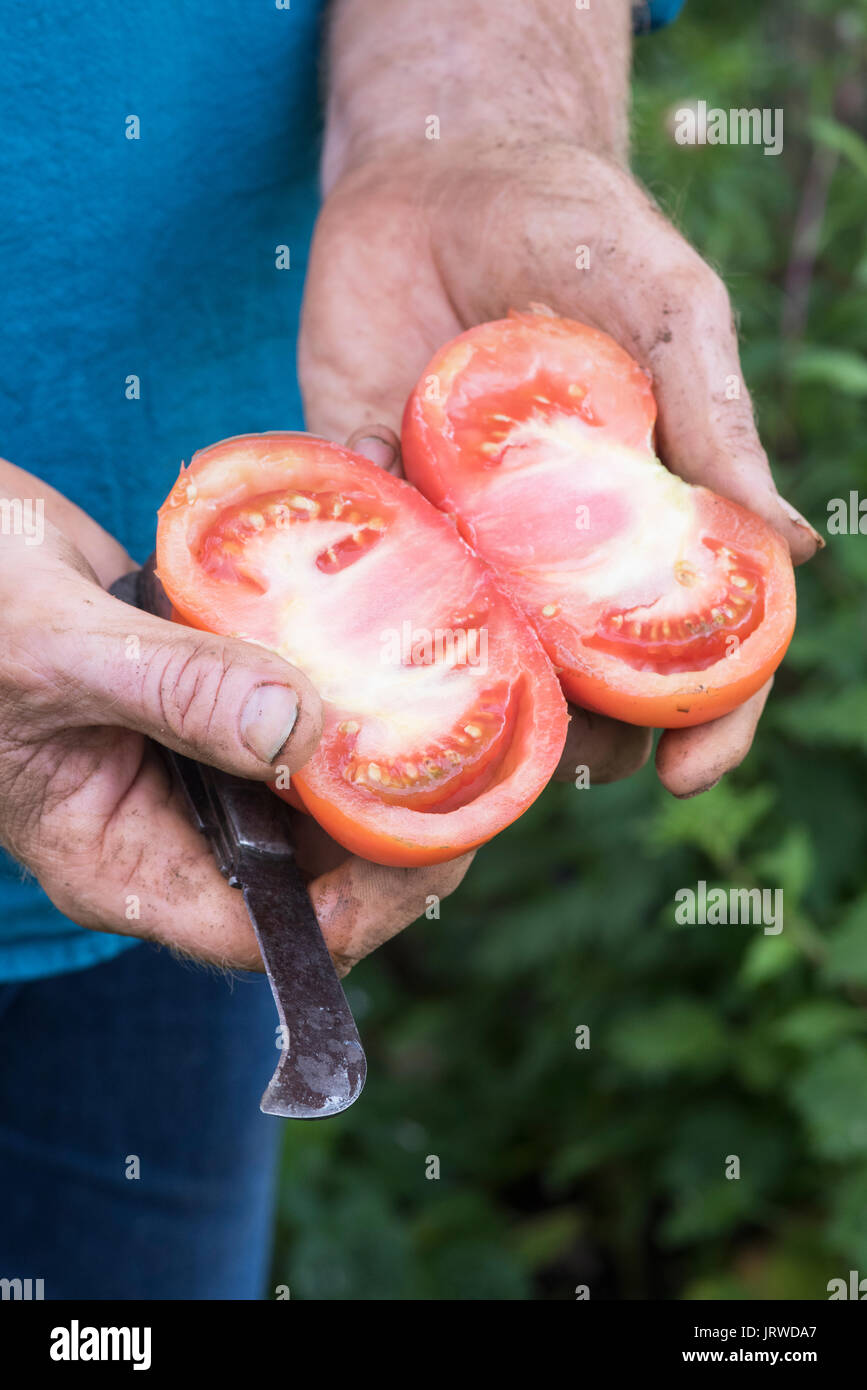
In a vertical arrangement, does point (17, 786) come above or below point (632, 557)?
below

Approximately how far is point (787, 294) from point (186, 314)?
2067mm

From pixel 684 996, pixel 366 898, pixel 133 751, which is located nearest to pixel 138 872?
pixel 133 751

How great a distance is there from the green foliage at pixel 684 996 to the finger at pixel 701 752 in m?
0.76

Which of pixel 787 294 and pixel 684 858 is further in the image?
pixel 787 294

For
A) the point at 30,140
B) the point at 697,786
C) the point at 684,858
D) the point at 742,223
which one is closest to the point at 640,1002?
the point at 684,858

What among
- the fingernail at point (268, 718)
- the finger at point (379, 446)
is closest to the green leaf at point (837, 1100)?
the finger at point (379, 446)

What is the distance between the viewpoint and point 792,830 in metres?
3.07

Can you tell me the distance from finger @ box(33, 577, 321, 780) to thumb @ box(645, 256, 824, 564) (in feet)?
2.69

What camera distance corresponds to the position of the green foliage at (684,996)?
290 centimetres

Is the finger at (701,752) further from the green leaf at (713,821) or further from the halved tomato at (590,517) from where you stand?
the green leaf at (713,821)

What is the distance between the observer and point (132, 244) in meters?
2.08

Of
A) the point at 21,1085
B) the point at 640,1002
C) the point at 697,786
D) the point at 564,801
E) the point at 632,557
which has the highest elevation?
the point at 632,557

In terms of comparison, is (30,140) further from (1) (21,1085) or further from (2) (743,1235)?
(2) (743,1235)

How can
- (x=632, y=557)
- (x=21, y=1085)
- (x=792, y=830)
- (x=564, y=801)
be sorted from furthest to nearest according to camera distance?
1. (x=564, y=801)
2. (x=792, y=830)
3. (x=21, y=1085)
4. (x=632, y=557)
